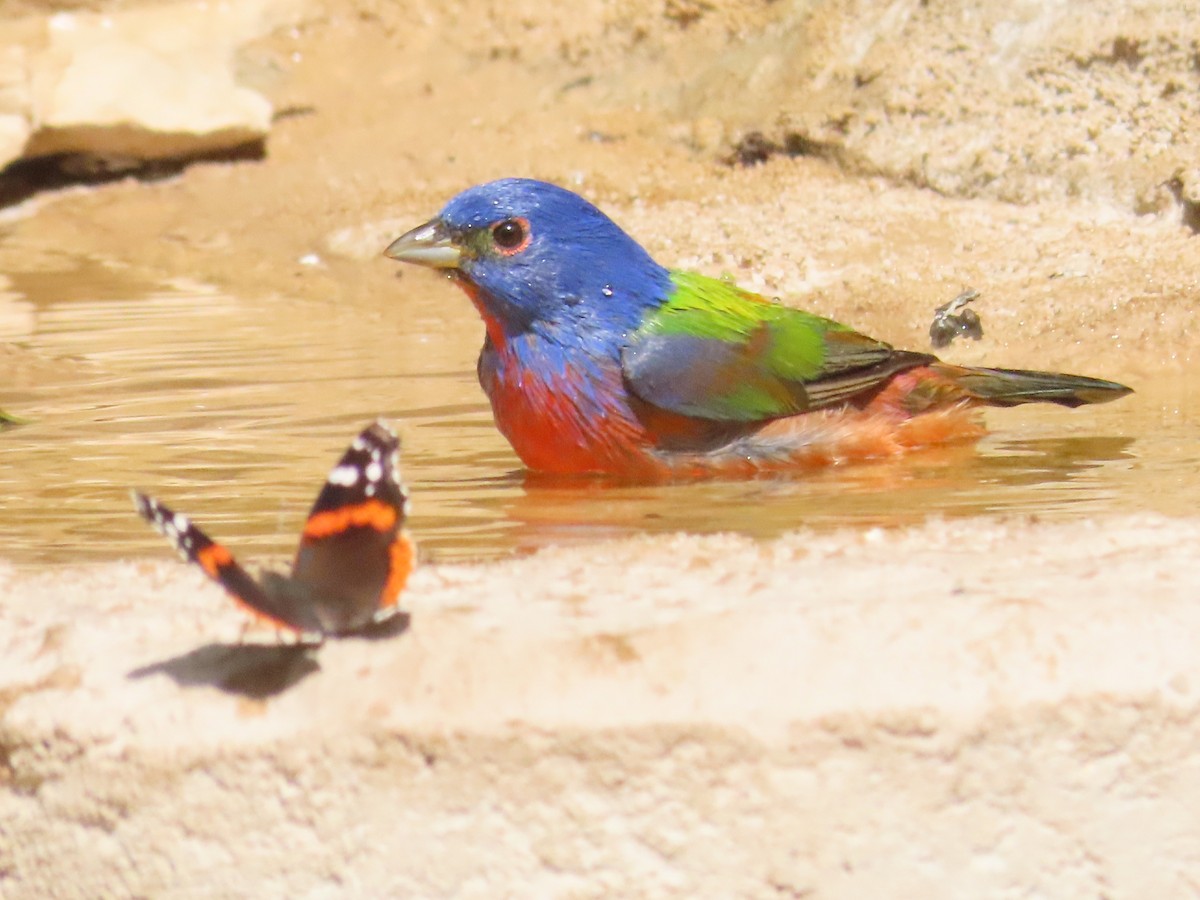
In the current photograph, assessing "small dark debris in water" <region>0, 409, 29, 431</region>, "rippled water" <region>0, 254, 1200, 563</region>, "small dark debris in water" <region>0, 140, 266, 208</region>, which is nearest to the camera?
"rippled water" <region>0, 254, 1200, 563</region>

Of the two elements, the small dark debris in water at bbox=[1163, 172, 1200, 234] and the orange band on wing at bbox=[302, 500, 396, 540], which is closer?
the orange band on wing at bbox=[302, 500, 396, 540]

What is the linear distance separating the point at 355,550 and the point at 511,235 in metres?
2.13

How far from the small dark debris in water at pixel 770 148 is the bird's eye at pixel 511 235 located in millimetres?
3159

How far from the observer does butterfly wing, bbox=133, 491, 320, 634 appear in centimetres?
227

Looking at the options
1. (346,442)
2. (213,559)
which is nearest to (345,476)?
(213,559)

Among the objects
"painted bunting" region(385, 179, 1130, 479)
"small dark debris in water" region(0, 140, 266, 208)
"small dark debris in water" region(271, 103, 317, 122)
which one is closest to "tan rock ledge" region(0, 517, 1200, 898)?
"painted bunting" region(385, 179, 1130, 479)

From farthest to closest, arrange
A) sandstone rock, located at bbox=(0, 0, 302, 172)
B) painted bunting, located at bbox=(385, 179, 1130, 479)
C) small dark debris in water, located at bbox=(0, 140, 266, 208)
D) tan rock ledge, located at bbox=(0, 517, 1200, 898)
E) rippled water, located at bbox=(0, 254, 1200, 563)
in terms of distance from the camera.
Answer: small dark debris in water, located at bbox=(0, 140, 266, 208)
sandstone rock, located at bbox=(0, 0, 302, 172)
painted bunting, located at bbox=(385, 179, 1130, 479)
rippled water, located at bbox=(0, 254, 1200, 563)
tan rock ledge, located at bbox=(0, 517, 1200, 898)

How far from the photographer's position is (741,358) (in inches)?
175

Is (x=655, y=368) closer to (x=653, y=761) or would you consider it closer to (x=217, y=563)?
(x=653, y=761)

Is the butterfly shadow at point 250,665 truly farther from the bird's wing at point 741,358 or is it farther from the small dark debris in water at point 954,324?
the small dark debris in water at point 954,324

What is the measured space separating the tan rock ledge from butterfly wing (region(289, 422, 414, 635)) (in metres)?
0.09

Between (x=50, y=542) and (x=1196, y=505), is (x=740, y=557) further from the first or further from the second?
(x=50, y=542)

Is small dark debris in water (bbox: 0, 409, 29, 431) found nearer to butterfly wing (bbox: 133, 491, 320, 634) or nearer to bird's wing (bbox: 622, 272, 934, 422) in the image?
bird's wing (bbox: 622, 272, 934, 422)

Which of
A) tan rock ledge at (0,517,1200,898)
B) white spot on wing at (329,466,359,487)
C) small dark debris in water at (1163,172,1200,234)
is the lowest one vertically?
tan rock ledge at (0,517,1200,898)
